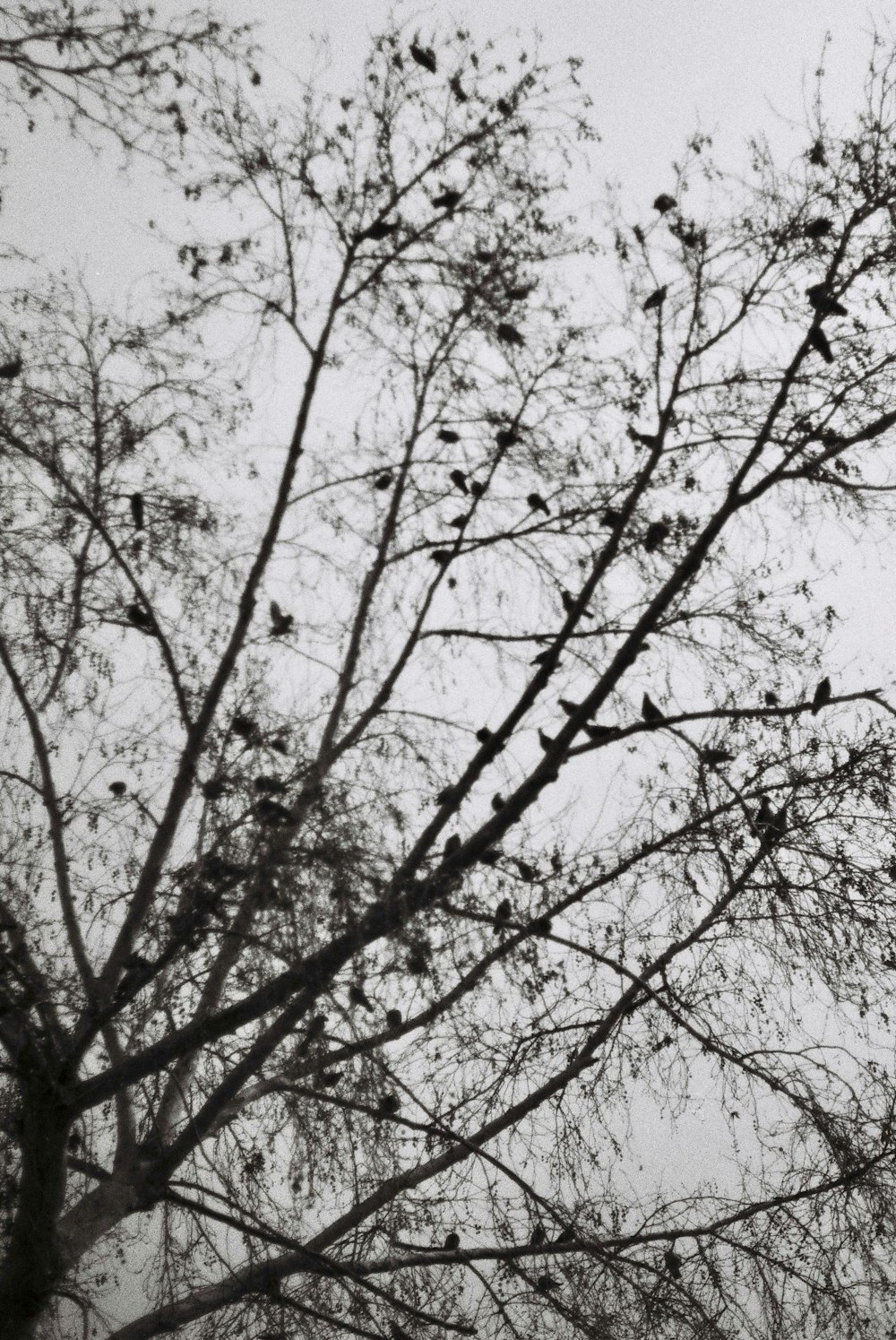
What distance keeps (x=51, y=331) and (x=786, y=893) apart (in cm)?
499

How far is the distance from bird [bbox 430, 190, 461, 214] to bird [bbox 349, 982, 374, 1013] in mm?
4372

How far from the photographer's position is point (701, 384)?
568cm

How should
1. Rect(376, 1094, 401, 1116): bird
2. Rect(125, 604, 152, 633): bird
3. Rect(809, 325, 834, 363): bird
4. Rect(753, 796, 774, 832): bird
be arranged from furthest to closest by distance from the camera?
Rect(125, 604, 152, 633): bird, Rect(753, 796, 774, 832): bird, Rect(809, 325, 834, 363): bird, Rect(376, 1094, 401, 1116): bird

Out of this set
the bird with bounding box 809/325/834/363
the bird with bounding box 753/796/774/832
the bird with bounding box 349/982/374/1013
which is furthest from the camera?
the bird with bounding box 753/796/774/832

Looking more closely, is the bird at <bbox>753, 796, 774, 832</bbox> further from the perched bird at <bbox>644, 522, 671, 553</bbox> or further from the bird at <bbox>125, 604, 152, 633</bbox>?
the bird at <bbox>125, 604, 152, 633</bbox>

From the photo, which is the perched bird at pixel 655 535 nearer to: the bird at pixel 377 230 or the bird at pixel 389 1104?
the bird at pixel 377 230

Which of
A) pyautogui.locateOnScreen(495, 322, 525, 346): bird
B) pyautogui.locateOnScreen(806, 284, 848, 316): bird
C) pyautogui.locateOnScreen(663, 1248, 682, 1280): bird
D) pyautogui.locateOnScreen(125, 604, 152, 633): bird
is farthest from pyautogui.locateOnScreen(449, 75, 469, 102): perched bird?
pyautogui.locateOnScreen(663, 1248, 682, 1280): bird

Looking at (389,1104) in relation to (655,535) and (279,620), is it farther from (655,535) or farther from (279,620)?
(655,535)

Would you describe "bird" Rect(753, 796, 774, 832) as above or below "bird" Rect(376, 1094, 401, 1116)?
above

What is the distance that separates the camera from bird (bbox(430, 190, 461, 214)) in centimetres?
648

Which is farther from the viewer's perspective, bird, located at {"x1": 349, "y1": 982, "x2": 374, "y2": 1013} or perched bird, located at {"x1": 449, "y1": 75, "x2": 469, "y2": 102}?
perched bird, located at {"x1": 449, "y1": 75, "x2": 469, "y2": 102}

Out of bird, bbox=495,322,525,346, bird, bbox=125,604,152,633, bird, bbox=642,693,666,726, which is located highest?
Result: bird, bbox=495,322,525,346

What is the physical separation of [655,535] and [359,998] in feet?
8.97

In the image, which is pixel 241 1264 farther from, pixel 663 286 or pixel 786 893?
pixel 663 286
